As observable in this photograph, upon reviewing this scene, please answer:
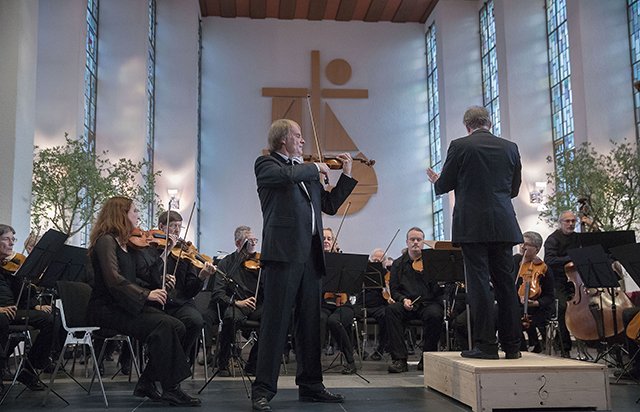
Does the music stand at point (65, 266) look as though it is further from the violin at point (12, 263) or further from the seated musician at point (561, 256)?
the seated musician at point (561, 256)

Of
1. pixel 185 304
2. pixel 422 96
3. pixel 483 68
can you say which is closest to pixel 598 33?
pixel 483 68

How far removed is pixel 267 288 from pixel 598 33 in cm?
860

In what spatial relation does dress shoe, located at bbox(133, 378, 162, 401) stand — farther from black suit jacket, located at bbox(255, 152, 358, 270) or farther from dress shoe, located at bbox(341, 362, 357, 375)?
dress shoe, located at bbox(341, 362, 357, 375)

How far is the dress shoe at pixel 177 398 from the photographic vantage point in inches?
160

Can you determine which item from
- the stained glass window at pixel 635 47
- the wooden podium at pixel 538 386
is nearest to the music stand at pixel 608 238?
the wooden podium at pixel 538 386

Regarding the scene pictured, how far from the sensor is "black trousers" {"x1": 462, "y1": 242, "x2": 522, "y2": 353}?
408 centimetres

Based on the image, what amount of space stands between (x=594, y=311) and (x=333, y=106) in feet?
35.7

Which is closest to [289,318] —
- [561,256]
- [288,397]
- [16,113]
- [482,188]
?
[288,397]

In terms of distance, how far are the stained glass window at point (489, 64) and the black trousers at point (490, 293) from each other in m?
9.95

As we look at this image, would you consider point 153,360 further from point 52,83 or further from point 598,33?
point 598,33

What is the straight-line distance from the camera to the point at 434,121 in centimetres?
1580

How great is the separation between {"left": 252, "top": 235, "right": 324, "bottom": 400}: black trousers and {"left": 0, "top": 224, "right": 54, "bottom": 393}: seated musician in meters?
1.90

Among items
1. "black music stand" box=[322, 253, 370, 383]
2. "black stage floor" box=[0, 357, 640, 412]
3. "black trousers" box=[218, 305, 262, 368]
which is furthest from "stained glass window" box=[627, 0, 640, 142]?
"black trousers" box=[218, 305, 262, 368]

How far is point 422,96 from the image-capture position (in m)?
16.3
